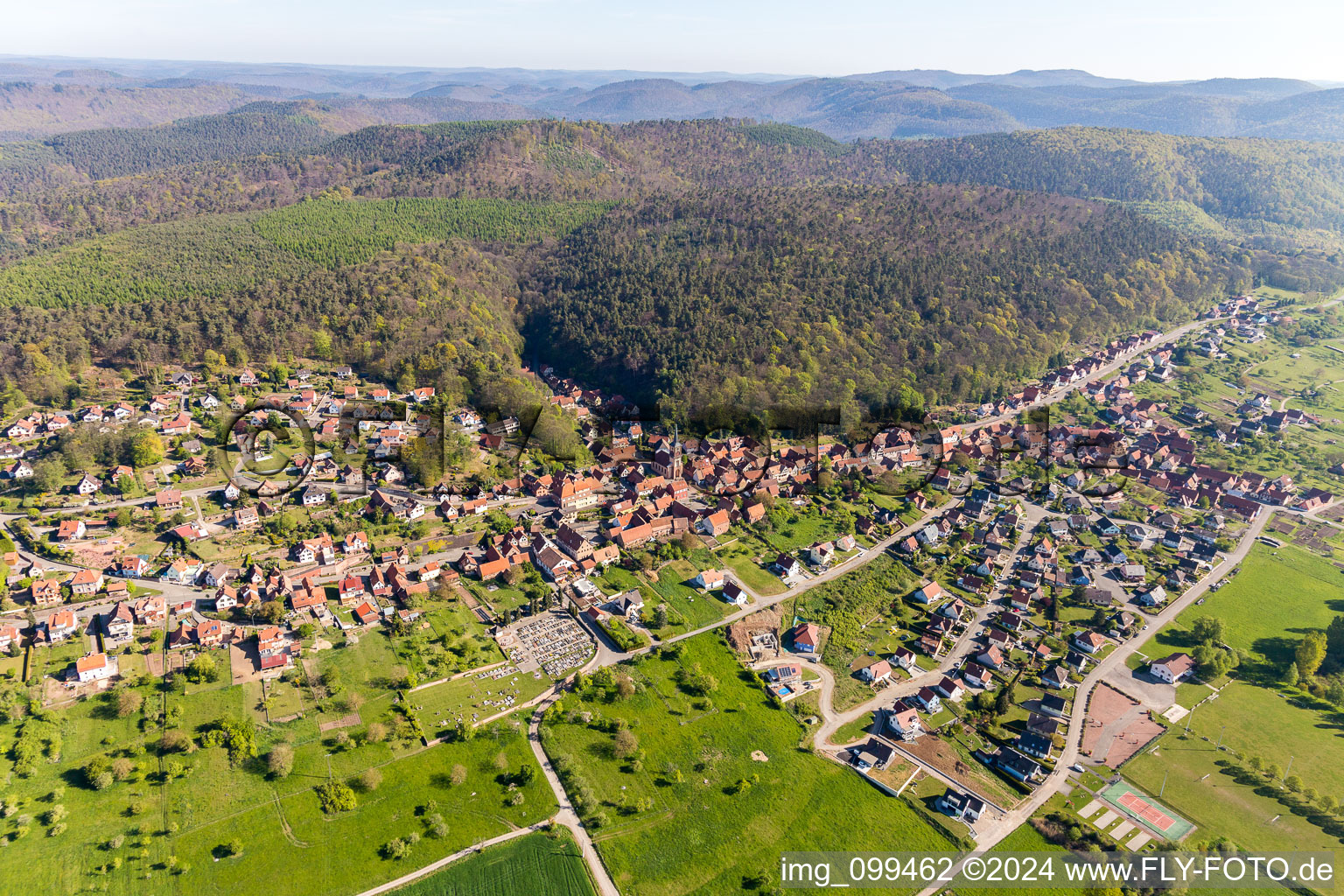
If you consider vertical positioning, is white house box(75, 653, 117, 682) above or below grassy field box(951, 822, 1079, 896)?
above

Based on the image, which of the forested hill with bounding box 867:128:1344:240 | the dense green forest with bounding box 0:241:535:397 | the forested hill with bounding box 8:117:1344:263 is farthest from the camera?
the forested hill with bounding box 867:128:1344:240

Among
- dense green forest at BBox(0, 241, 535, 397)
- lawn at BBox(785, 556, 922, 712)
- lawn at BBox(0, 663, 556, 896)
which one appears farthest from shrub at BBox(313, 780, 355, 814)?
dense green forest at BBox(0, 241, 535, 397)

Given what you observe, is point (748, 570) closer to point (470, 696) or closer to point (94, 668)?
point (470, 696)

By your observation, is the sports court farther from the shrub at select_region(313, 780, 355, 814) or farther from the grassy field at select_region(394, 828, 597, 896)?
the shrub at select_region(313, 780, 355, 814)

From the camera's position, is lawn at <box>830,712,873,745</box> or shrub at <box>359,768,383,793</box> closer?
shrub at <box>359,768,383,793</box>

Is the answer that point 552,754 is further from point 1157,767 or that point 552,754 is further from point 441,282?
point 441,282

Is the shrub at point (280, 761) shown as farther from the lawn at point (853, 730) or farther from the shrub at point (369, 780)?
the lawn at point (853, 730)

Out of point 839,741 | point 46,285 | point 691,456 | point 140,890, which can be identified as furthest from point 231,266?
point 839,741

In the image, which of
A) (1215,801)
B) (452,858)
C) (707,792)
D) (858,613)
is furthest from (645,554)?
(1215,801)
